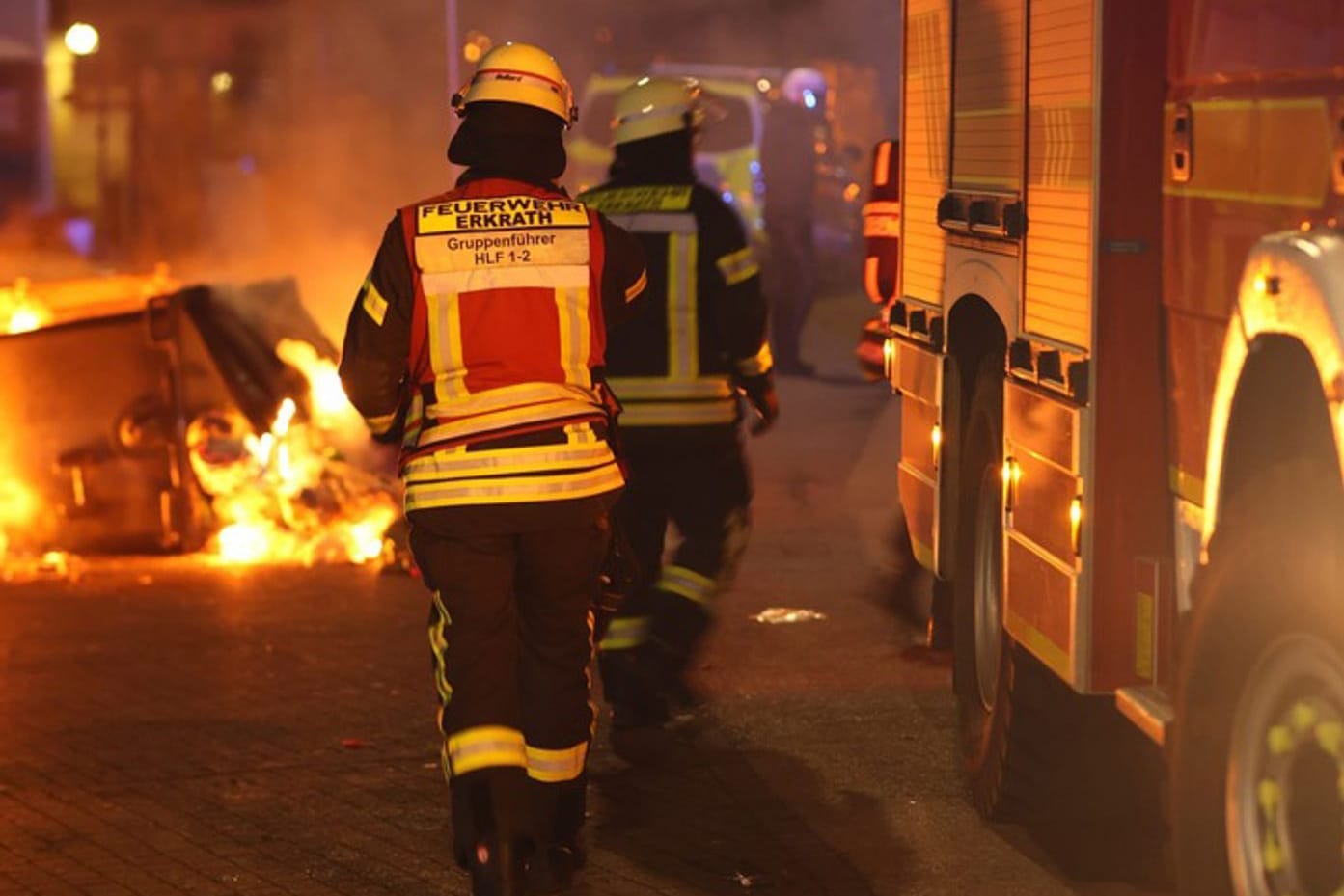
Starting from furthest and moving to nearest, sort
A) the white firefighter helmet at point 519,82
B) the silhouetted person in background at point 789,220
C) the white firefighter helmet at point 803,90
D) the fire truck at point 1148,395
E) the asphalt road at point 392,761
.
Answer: the white firefighter helmet at point 803,90, the silhouetted person in background at point 789,220, the asphalt road at point 392,761, the white firefighter helmet at point 519,82, the fire truck at point 1148,395

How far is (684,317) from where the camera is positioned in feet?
22.7

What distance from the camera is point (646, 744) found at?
22.8 feet

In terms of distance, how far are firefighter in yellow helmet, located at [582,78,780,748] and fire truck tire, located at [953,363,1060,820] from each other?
66 cm

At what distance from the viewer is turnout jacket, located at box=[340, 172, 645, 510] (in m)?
5.20

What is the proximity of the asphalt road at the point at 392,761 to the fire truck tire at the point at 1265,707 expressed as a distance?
1.09 metres

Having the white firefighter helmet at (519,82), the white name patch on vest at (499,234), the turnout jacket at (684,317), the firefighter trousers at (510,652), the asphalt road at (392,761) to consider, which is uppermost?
Answer: the white firefighter helmet at (519,82)

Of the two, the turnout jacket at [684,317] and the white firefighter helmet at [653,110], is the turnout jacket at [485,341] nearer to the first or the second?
the turnout jacket at [684,317]

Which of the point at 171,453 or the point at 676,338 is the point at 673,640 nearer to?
the point at 676,338

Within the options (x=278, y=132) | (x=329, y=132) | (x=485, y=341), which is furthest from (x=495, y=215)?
(x=278, y=132)

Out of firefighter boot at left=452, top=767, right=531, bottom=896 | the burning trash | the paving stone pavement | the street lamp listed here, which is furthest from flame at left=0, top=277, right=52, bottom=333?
the street lamp

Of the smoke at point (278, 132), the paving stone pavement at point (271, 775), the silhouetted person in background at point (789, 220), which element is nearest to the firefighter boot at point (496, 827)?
the paving stone pavement at point (271, 775)

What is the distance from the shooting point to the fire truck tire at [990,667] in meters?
5.97

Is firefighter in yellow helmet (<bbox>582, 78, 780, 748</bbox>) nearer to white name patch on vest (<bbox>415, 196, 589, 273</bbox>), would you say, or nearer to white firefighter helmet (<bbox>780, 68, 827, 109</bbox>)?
white name patch on vest (<bbox>415, 196, 589, 273</bbox>)

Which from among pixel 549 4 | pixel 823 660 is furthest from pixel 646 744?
pixel 549 4
